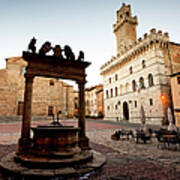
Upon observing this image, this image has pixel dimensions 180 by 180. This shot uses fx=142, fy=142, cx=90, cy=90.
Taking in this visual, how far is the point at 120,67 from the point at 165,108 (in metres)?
13.4

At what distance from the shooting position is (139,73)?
26406 millimetres

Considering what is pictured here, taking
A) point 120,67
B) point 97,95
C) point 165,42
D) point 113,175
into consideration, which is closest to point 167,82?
point 165,42

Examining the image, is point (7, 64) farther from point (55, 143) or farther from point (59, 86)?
point (55, 143)

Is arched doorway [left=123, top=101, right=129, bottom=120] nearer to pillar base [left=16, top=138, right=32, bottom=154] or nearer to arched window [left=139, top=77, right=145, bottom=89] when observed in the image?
arched window [left=139, top=77, right=145, bottom=89]

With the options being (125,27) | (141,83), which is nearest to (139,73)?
(141,83)

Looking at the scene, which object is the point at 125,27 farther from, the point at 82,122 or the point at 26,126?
the point at 26,126

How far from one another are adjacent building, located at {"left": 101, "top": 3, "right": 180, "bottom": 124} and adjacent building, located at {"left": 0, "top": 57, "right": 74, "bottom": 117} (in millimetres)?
11385

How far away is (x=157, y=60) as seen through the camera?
23.2 metres

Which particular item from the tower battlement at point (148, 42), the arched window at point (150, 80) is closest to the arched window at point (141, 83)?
the arched window at point (150, 80)

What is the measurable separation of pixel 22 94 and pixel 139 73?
75.2ft

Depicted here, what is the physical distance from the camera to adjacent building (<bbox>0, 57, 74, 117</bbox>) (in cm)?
2680

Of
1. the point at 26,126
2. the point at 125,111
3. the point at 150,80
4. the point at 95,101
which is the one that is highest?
the point at 150,80

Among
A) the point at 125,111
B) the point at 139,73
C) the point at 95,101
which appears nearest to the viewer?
the point at 139,73

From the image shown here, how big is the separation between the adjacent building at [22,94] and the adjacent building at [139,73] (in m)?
11.4
